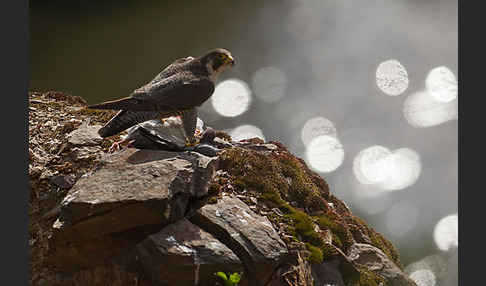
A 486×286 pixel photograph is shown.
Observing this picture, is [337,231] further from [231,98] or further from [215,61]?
[231,98]

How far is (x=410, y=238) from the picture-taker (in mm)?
8953

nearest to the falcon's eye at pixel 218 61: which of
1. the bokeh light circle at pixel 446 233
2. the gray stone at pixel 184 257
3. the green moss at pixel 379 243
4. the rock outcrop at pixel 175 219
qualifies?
the rock outcrop at pixel 175 219

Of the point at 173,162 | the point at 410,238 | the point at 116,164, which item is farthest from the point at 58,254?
the point at 410,238

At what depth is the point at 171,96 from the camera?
4598mm

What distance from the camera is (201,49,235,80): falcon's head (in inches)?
195

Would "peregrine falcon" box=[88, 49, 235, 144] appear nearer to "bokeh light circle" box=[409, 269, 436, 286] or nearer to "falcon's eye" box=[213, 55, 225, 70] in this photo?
"falcon's eye" box=[213, 55, 225, 70]

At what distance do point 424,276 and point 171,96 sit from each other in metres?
7.00

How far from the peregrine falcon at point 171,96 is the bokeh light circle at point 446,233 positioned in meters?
7.22

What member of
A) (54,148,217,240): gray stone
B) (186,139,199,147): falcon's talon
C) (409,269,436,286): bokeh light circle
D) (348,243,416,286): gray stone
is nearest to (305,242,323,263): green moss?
(348,243,416,286): gray stone

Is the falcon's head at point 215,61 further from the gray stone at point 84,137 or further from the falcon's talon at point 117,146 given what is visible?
the gray stone at point 84,137

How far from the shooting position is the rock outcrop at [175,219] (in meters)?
3.83

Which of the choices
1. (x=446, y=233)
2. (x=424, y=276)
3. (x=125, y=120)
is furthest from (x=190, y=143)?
(x=446, y=233)

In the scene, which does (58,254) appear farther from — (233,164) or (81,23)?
(81,23)

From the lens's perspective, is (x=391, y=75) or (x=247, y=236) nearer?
(x=247, y=236)
